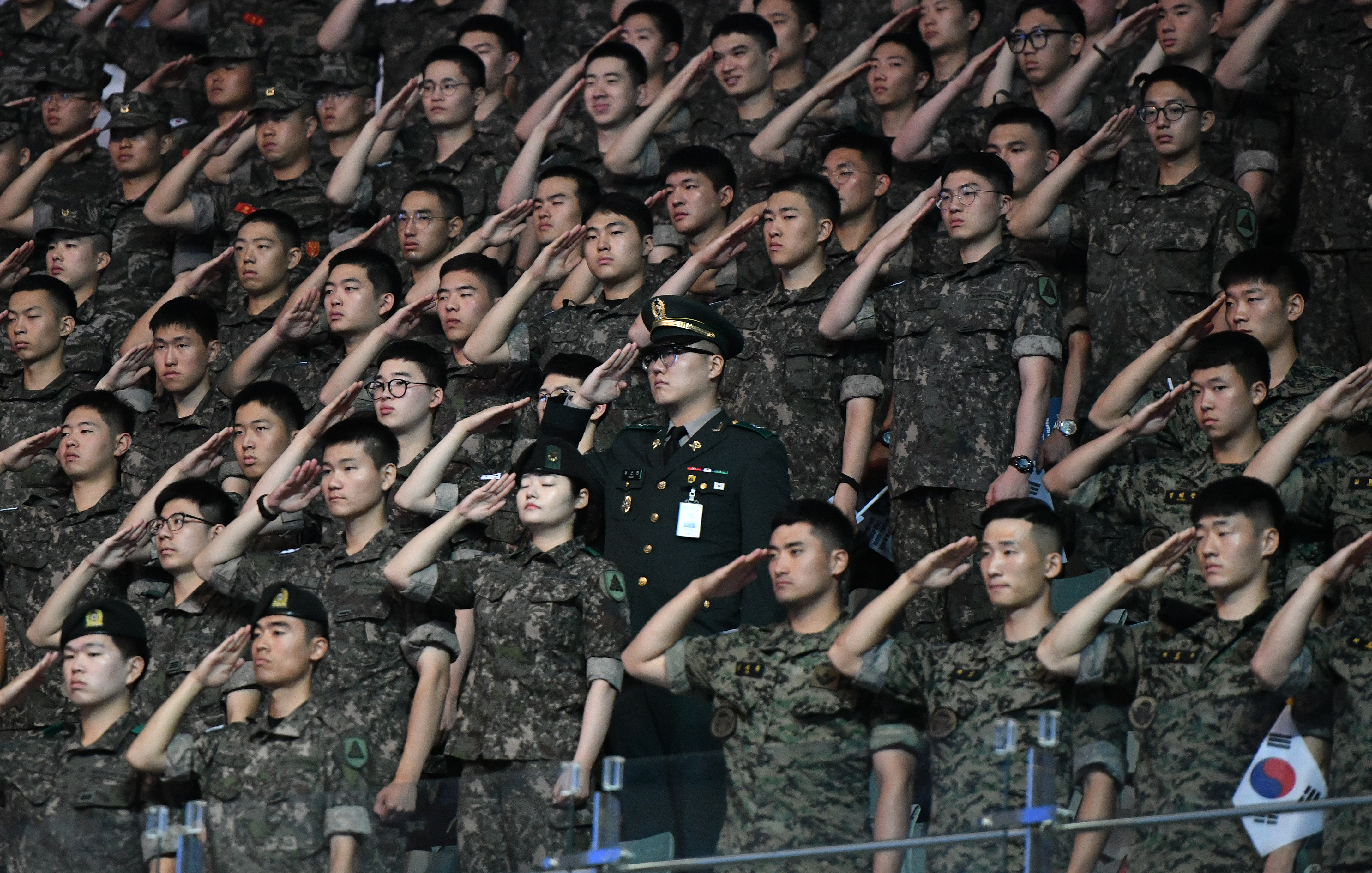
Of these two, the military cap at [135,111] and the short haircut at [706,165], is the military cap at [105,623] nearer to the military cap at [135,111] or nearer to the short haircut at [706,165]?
the short haircut at [706,165]

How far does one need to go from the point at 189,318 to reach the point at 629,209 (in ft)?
5.63

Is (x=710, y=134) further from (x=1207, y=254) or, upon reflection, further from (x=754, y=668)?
(x=754, y=668)

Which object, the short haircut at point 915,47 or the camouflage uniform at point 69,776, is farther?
the short haircut at point 915,47

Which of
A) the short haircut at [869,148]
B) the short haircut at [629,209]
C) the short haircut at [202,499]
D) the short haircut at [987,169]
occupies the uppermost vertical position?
the short haircut at [869,148]

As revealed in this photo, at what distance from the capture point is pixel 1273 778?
167 inches

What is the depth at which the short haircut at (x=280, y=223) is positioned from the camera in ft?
26.1

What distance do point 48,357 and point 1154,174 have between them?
162 inches

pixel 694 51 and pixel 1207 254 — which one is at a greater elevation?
pixel 694 51

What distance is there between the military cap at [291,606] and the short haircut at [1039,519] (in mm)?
1808

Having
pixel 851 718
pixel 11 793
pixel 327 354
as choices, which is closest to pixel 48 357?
pixel 327 354

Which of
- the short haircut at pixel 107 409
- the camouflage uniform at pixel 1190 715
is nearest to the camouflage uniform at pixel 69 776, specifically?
the short haircut at pixel 107 409

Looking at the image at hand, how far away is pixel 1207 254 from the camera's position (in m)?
6.45

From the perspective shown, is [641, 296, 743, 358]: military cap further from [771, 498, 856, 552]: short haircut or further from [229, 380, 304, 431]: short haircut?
[229, 380, 304, 431]: short haircut

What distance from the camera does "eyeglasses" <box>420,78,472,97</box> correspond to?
831cm
